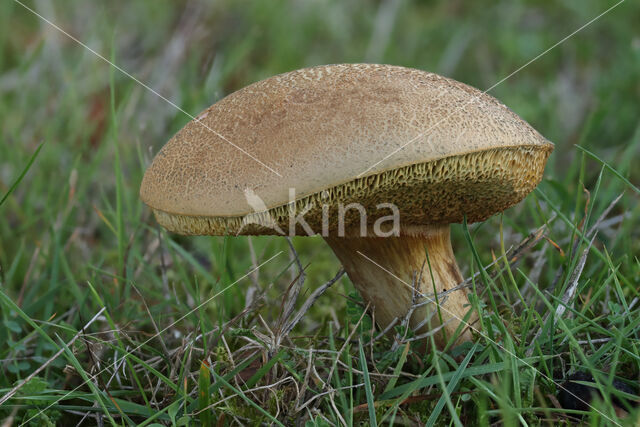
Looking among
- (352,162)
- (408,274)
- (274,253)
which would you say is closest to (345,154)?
(352,162)

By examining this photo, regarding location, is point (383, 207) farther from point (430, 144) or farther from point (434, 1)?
point (434, 1)

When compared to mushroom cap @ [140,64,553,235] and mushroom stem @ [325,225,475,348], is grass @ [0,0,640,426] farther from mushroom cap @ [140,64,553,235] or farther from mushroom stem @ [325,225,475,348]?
mushroom cap @ [140,64,553,235]

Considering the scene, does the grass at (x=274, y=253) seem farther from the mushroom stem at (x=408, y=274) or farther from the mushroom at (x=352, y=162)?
the mushroom at (x=352, y=162)

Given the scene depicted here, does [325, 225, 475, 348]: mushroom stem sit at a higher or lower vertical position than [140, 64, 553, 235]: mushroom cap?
lower

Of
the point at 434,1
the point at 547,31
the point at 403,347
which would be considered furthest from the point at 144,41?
the point at 403,347

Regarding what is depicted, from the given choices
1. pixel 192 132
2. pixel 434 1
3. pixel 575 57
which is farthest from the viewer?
pixel 434 1

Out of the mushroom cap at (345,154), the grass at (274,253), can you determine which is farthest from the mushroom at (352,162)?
the grass at (274,253)

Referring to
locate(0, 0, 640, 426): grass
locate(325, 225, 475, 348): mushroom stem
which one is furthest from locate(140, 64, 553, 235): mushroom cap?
locate(0, 0, 640, 426): grass

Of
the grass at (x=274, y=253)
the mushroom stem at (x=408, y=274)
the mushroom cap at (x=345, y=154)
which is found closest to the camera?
the mushroom cap at (x=345, y=154)
